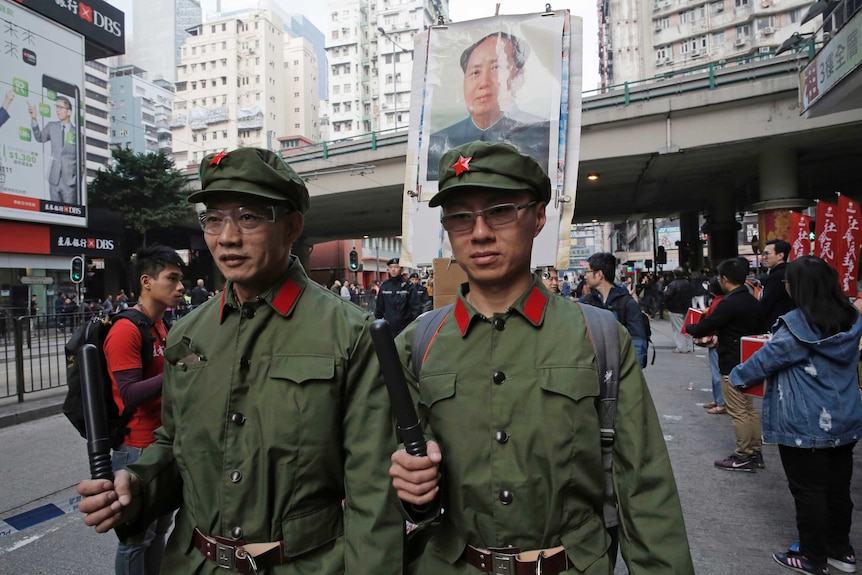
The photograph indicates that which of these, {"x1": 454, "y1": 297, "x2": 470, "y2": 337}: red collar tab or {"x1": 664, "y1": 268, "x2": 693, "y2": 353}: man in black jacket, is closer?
{"x1": 454, "y1": 297, "x2": 470, "y2": 337}: red collar tab

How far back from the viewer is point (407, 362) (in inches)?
71.0

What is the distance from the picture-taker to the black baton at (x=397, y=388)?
1277 mm

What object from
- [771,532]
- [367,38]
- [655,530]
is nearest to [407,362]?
[655,530]

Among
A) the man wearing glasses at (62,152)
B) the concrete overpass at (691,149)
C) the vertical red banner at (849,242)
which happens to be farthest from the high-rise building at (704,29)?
the vertical red banner at (849,242)

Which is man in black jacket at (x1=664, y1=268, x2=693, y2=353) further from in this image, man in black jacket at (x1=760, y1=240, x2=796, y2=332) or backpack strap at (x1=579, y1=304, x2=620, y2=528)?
backpack strap at (x1=579, y1=304, x2=620, y2=528)

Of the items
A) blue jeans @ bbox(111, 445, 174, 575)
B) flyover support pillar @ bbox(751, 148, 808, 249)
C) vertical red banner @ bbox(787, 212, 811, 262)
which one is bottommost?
blue jeans @ bbox(111, 445, 174, 575)

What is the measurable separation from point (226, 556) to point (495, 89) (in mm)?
3805

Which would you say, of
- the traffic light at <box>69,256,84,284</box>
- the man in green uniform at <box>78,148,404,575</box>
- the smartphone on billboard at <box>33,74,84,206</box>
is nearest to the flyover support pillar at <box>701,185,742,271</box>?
the traffic light at <box>69,256,84,284</box>

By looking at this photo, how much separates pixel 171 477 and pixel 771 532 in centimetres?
393

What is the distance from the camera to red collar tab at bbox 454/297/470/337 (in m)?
1.71

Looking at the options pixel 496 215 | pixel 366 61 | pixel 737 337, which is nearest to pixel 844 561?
pixel 737 337

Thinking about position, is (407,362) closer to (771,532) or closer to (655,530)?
(655,530)

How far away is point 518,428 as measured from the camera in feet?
5.15

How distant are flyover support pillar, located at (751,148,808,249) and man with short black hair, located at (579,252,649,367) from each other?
1394cm
